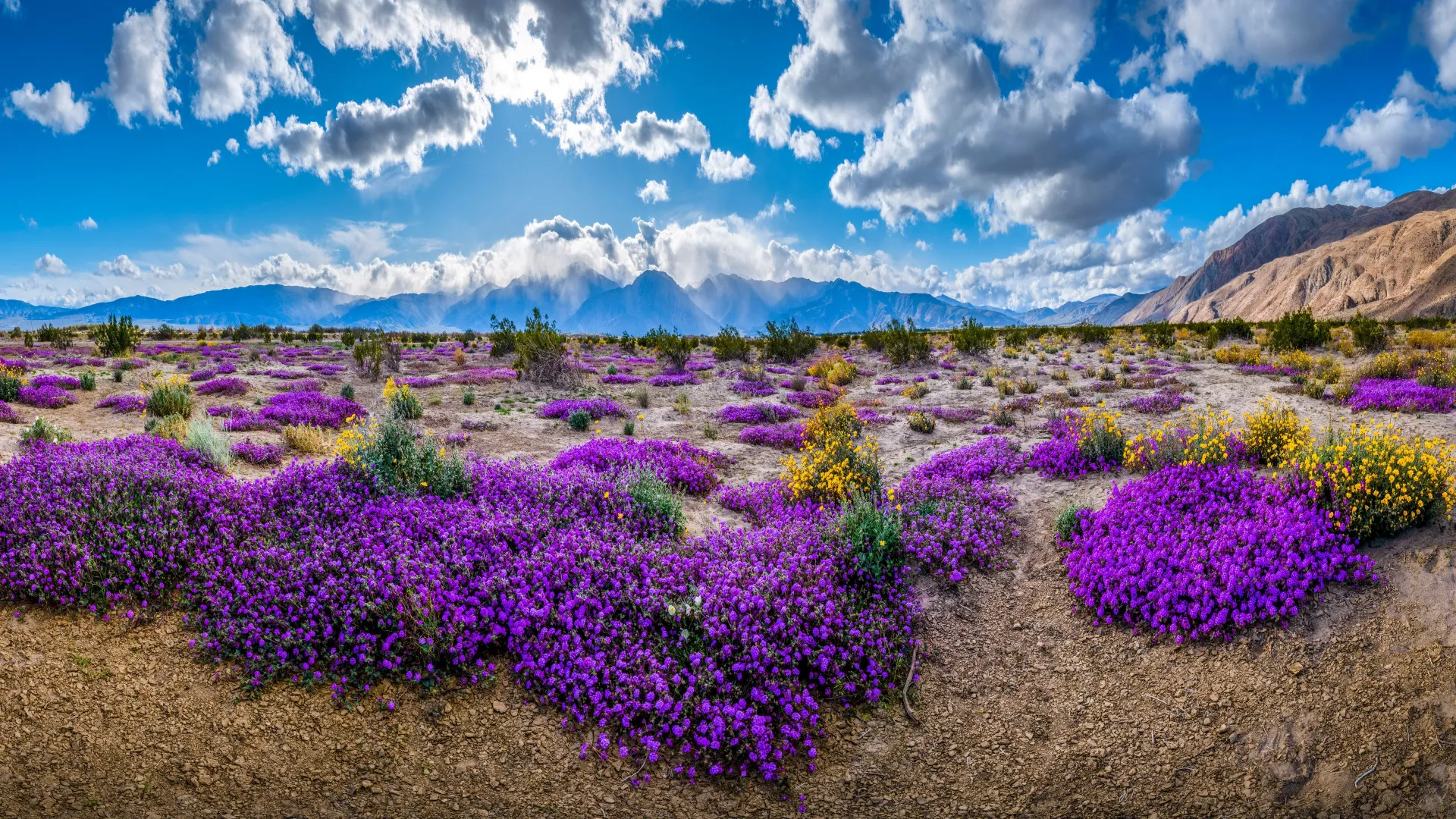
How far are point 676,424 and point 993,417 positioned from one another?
8454 mm

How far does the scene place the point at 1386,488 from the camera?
5.80 meters

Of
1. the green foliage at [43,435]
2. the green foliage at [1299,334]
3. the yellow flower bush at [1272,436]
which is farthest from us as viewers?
the green foliage at [1299,334]

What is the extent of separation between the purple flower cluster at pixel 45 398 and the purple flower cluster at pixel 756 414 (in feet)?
53.6

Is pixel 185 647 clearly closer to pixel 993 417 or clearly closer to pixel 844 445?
pixel 844 445

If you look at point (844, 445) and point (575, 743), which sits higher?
point (844, 445)

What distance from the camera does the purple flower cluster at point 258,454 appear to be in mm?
9820

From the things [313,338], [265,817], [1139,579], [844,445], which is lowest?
[265,817]

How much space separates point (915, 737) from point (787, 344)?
1158 inches

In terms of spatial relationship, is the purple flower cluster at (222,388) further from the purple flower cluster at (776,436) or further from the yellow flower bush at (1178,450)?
the yellow flower bush at (1178,450)

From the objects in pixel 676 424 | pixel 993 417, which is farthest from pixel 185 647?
pixel 993 417

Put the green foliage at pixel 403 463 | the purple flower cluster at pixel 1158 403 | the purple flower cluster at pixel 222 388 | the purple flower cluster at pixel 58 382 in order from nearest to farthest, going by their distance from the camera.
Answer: the green foliage at pixel 403 463 → the purple flower cluster at pixel 1158 403 → the purple flower cluster at pixel 58 382 → the purple flower cluster at pixel 222 388

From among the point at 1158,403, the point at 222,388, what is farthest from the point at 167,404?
the point at 1158,403

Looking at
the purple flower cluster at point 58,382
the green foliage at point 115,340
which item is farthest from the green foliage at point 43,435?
the green foliage at point 115,340

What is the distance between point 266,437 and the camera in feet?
39.5
